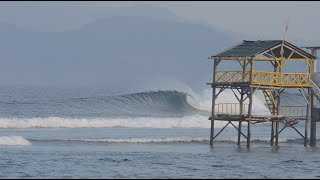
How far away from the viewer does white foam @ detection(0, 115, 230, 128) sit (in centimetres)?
6894

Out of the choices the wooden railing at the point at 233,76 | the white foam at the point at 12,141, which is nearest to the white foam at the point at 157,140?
the wooden railing at the point at 233,76

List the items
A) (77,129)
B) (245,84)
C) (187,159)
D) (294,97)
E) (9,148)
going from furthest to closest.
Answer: (294,97) → (77,129) → (245,84) → (9,148) → (187,159)

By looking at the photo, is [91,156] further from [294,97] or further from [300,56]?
[294,97]

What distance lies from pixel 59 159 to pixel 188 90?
64.2m

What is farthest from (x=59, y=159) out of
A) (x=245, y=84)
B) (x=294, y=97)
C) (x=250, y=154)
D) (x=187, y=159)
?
(x=294, y=97)

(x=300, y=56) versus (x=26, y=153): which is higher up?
(x=300, y=56)

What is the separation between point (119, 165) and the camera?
40.2 metres

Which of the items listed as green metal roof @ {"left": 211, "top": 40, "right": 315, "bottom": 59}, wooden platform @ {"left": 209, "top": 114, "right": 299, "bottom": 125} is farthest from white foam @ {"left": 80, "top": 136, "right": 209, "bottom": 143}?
green metal roof @ {"left": 211, "top": 40, "right": 315, "bottom": 59}

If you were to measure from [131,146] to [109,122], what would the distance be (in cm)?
2224

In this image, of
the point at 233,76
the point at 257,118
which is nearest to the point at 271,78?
the point at 233,76

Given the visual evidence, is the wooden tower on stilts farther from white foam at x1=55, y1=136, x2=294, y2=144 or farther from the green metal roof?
white foam at x1=55, y1=136, x2=294, y2=144

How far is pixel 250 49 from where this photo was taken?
53656 millimetres

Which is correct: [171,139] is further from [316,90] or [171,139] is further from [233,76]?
[316,90]

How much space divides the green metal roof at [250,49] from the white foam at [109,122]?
61.1 ft
